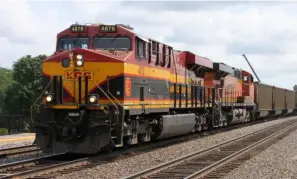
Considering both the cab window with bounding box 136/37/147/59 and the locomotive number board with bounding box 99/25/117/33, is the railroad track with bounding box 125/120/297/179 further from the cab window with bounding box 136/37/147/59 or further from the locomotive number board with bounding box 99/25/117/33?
the locomotive number board with bounding box 99/25/117/33

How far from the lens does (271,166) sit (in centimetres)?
1242

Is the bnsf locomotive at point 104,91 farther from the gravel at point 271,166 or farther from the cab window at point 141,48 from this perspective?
the gravel at point 271,166

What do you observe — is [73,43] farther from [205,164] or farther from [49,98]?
[205,164]

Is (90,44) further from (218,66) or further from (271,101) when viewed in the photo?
(271,101)

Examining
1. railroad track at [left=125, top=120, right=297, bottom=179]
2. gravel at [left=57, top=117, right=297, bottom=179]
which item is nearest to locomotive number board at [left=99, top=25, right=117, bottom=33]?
gravel at [left=57, top=117, right=297, bottom=179]

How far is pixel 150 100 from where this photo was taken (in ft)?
51.4

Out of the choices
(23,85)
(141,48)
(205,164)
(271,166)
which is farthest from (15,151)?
(23,85)

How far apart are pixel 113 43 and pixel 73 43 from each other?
123cm

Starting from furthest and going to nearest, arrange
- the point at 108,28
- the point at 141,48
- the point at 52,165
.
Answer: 1. the point at 141,48
2. the point at 108,28
3. the point at 52,165

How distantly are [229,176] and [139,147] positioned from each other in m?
5.62

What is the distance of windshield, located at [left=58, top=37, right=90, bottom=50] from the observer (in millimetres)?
14156

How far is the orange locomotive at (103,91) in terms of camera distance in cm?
1283

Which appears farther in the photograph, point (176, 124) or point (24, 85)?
point (24, 85)

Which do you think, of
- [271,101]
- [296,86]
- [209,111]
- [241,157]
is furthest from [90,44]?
[296,86]
